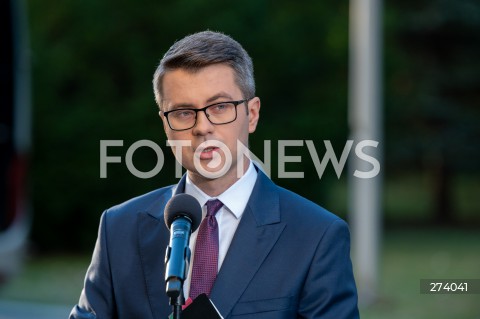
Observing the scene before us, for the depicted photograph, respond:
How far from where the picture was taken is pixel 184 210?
9.80 feet

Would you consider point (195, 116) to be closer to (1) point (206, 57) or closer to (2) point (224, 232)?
(1) point (206, 57)

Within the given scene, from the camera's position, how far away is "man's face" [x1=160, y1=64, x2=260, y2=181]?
3.16 m

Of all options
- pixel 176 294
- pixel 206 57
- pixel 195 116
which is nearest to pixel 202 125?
pixel 195 116

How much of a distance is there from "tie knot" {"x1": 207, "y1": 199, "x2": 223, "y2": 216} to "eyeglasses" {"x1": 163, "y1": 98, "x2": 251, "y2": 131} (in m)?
0.26

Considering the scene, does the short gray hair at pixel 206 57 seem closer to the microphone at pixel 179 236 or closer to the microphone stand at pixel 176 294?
the microphone at pixel 179 236

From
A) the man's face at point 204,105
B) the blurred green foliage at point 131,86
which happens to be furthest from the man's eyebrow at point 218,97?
the blurred green foliage at point 131,86

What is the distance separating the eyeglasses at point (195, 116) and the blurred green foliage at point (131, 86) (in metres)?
12.6

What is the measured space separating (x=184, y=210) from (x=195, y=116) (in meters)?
0.33

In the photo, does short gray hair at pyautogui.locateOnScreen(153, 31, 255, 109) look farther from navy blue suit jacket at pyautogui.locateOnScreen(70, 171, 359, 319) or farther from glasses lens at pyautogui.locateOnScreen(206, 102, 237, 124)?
navy blue suit jacket at pyautogui.locateOnScreen(70, 171, 359, 319)

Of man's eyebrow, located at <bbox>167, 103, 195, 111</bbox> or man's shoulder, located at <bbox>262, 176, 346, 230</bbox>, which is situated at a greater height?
man's eyebrow, located at <bbox>167, 103, 195, 111</bbox>

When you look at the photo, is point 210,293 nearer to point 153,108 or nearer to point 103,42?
point 153,108

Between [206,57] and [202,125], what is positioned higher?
[206,57]

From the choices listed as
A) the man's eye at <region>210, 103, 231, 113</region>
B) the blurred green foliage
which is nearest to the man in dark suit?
the man's eye at <region>210, 103, 231, 113</region>

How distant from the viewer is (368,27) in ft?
39.6
